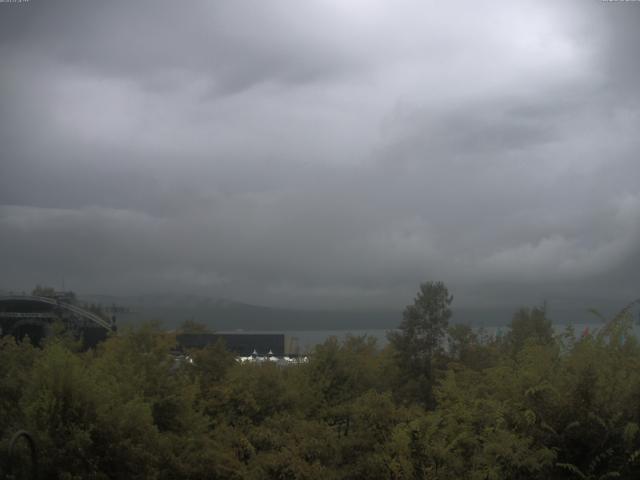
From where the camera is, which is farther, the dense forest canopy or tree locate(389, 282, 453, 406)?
tree locate(389, 282, 453, 406)

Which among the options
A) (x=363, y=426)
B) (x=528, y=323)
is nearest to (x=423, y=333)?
(x=528, y=323)

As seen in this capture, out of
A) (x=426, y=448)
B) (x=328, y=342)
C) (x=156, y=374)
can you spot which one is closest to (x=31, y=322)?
(x=328, y=342)

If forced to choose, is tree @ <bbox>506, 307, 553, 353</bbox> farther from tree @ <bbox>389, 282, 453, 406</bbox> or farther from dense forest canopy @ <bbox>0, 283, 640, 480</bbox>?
dense forest canopy @ <bbox>0, 283, 640, 480</bbox>

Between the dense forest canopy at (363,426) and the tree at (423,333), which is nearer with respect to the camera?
the dense forest canopy at (363,426)

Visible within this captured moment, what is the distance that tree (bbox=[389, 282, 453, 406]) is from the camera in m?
40.6

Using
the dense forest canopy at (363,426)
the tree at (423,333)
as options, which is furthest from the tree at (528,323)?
the dense forest canopy at (363,426)

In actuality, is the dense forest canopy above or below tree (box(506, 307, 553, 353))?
below

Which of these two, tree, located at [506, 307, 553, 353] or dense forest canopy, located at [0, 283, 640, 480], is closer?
dense forest canopy, located at [0, 283, 640, 480]

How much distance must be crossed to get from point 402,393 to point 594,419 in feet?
69.9

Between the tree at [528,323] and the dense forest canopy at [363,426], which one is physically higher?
the tree at [528,323]

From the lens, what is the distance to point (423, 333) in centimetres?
4247

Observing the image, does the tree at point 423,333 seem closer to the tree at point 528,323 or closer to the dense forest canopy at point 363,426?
the tree at point 528,323

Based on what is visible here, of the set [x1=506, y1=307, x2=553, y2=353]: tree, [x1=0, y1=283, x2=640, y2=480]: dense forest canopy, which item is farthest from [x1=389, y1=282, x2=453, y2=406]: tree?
→ [x1=0, y1=283, x2=640, y2=480]: dense forest canopy

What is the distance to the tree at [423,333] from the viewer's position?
133 feet
